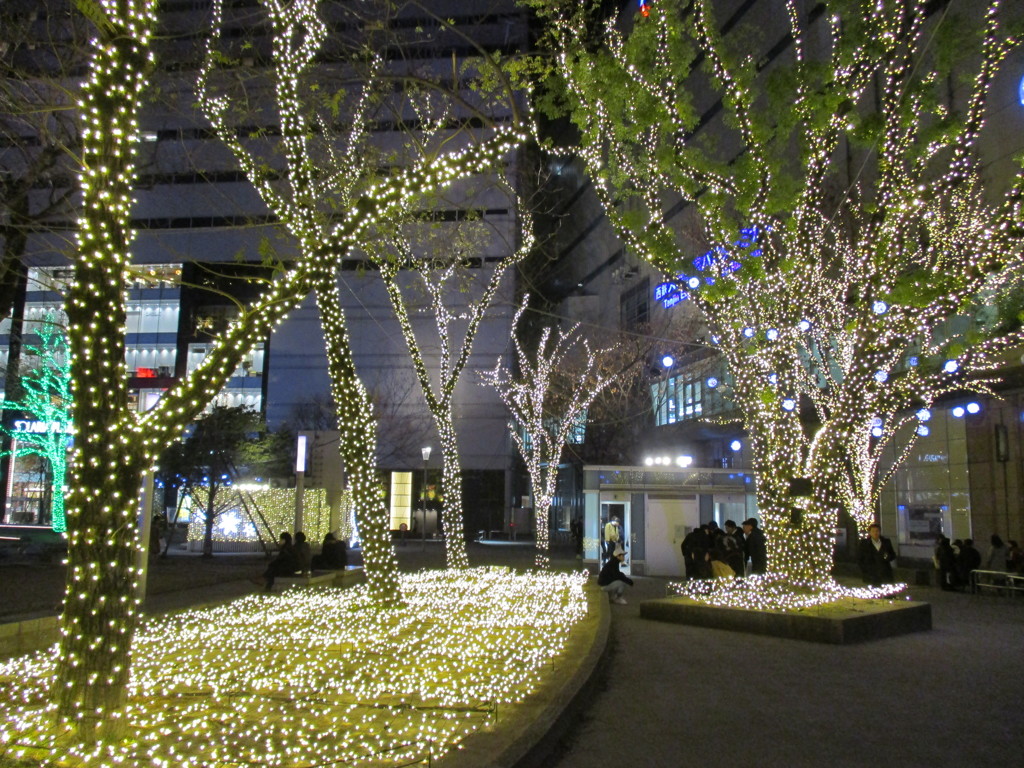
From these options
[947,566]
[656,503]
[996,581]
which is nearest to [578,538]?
[656,503]

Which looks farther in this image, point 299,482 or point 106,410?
point 299,482

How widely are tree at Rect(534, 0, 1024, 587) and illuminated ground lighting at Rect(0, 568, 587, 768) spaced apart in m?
4.36

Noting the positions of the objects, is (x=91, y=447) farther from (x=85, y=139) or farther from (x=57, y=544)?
(x=57, y=544)

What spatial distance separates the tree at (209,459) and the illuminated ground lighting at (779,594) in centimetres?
1856

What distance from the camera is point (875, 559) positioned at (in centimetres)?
1539

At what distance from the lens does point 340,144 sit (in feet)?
55.9

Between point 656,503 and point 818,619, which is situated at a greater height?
point 656,503

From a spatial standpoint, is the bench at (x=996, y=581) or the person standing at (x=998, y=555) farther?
the person standing at (x=998, y=555)

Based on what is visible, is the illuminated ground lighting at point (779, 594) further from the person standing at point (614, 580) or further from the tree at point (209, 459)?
the tree at point (209, 459)

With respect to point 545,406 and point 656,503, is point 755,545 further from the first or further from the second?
point 545,406

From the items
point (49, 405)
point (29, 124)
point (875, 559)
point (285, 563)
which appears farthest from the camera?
point (49, 405)

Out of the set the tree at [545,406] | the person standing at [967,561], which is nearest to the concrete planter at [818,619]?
the tree at [545,406]

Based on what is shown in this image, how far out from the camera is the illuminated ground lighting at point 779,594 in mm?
12008

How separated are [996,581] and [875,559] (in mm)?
4975
